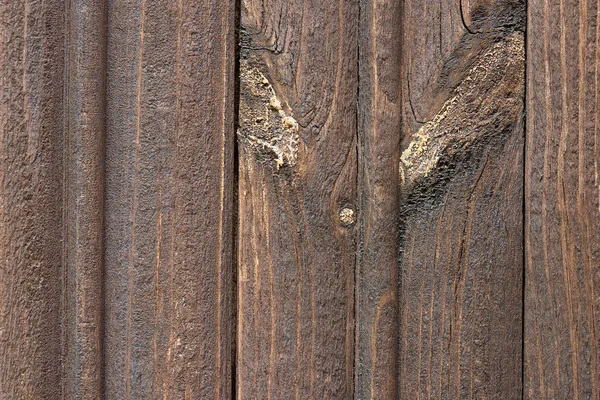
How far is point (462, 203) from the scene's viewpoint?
64cm

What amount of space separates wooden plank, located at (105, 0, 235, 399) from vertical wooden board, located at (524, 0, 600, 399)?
0.35 metres

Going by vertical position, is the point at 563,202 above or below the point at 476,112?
below

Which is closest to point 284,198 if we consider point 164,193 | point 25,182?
point 164,193

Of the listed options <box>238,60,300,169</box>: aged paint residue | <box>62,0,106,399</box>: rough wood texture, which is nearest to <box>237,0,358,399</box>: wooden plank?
<box>238,60,300,169</box>: aged paint residue

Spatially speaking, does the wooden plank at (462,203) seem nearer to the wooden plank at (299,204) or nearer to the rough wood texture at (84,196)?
the wooden plank at (299,204)

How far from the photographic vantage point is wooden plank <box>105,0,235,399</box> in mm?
648

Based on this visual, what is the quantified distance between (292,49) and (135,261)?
301 mm

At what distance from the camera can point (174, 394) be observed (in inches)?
25.6

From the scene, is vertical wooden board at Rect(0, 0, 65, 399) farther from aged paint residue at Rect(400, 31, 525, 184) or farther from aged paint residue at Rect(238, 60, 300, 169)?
aged paint residue at Rect(400, 31, 525, 184)

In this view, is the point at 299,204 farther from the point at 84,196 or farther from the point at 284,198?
the point at 84,196

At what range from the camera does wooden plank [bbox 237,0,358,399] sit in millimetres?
648

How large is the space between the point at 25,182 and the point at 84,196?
0.21 ft

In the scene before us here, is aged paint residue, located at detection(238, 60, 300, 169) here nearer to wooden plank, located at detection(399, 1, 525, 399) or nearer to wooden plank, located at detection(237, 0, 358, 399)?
wooden plank, located at detection(237, 0, 358, 399)

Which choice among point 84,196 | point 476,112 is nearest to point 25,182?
point 84,196
